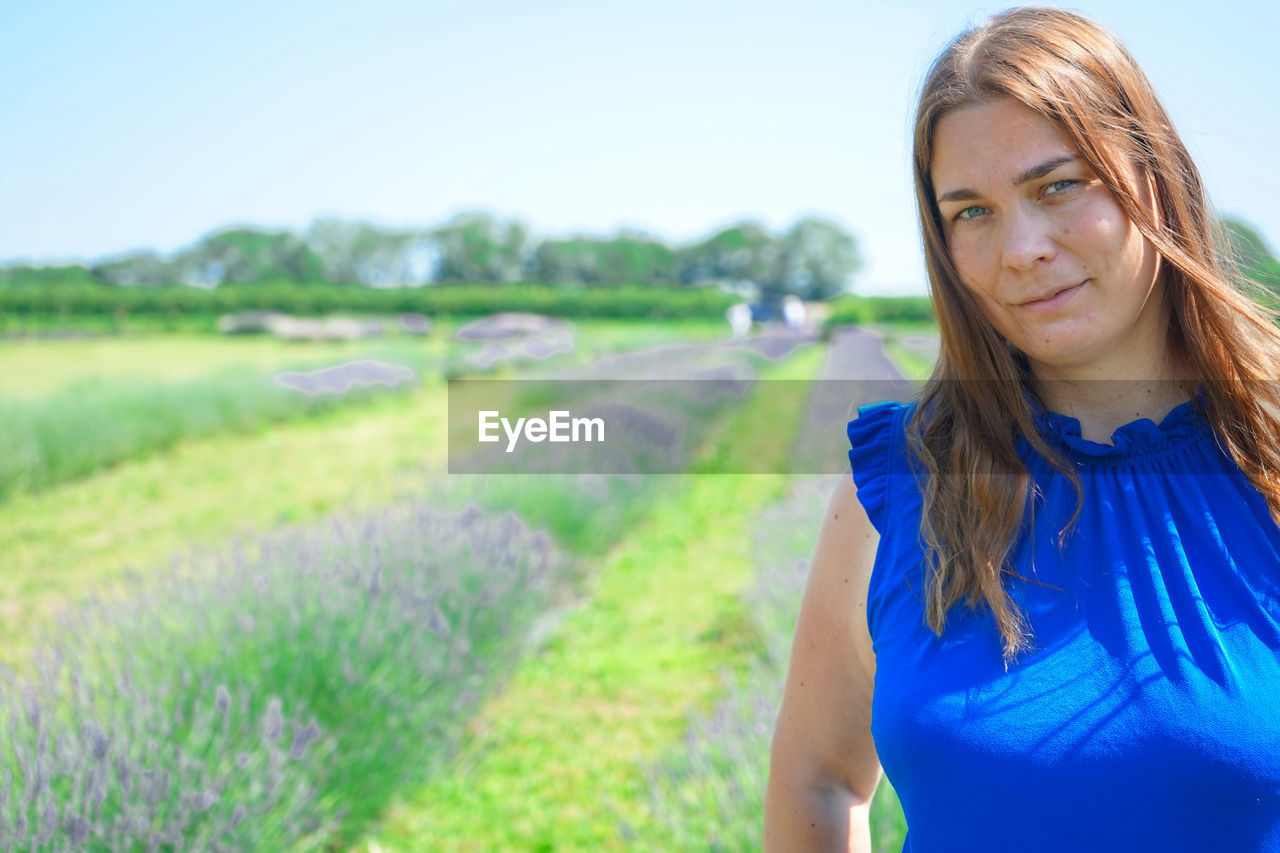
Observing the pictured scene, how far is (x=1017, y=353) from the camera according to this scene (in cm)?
127

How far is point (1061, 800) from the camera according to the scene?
958mm

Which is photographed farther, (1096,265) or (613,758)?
(613,758)

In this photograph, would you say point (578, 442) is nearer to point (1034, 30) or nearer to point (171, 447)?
point (1034, 30)

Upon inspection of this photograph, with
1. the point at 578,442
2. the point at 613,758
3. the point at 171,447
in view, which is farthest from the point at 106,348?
the point at 613,758

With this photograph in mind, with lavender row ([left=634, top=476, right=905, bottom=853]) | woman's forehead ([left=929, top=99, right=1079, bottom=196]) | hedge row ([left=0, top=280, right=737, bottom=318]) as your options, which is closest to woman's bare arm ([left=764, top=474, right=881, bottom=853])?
woman's forehead ([left=929, top=99, right=1079, bottom=196])

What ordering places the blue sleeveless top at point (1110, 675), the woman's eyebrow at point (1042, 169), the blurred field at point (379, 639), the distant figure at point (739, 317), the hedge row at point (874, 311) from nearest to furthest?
the blue sleeveless top at point (1110, 675) < the woman's eyebrow at point (1042, 169) < the blurred field at point (379, 639) < the distant figure at point (739, 317) < the hedge row at point (874, 311)

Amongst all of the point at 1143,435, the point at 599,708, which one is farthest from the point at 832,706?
the point at 599,708

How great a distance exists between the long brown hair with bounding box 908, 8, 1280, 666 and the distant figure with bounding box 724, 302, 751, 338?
43.7 meters

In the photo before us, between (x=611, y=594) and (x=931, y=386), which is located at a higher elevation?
(x=931, y=386)

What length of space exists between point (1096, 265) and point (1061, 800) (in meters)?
0.65

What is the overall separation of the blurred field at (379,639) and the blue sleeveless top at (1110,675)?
1287mm

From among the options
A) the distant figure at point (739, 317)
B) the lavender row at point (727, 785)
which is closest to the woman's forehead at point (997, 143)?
the lavender row at point (727, 785)

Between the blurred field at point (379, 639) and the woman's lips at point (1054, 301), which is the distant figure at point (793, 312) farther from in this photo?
the woman's lips at point (1054, 301)

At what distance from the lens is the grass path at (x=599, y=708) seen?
343 cm
